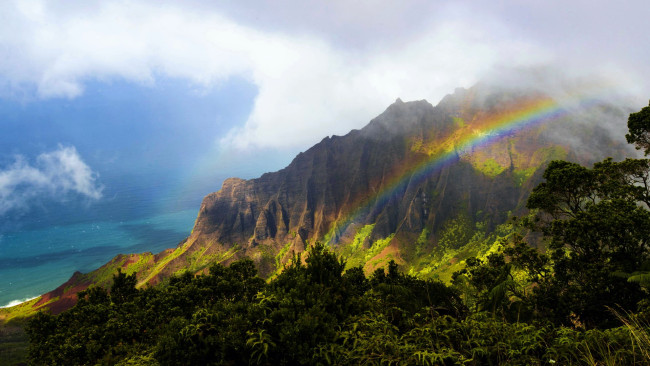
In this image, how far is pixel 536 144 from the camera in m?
156

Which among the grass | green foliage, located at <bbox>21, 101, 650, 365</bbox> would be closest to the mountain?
the grass

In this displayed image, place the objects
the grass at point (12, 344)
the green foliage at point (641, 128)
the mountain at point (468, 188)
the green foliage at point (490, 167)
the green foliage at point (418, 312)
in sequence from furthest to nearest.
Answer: the green foliage at point (490, 167)
the mountain at point (468, 188)
the grass at point (12, 344)
the green foliage at point (641, 128)
the green foliage at point (418, 312)

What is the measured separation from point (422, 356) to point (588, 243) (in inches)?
556

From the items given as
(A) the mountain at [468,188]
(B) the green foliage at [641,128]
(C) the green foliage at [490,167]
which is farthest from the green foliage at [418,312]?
(C) the green foliage at [490,167]

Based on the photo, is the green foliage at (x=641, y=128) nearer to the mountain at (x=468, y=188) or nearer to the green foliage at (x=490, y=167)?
the mountain at (x=468, y=188)

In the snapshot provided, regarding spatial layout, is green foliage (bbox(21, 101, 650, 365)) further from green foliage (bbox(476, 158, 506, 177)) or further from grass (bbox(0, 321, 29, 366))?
green foliage (bbox(476, 158, 506, 177))

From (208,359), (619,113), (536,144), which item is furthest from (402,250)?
(208,359)

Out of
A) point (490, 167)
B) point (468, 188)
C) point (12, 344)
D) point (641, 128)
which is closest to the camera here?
point (641, 128)

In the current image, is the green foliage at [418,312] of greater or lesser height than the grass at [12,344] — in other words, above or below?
above

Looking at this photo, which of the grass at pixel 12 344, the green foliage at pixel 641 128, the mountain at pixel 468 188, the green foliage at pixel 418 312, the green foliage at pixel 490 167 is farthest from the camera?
the green foliage at pixel 490 167

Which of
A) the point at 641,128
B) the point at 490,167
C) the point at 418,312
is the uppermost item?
the point at 641,128

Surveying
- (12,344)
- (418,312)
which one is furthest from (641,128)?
(12,344)

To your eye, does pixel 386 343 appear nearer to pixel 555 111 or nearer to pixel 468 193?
pixel 468 193

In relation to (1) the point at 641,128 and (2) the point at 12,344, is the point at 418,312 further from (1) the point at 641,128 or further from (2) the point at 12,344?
(2) the point at 12,344
